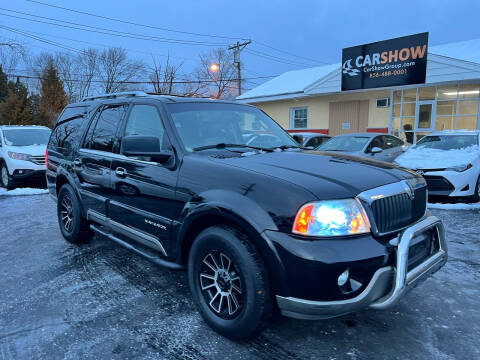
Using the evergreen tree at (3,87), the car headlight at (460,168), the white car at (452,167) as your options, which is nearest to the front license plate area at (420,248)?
the white car at (452,167)

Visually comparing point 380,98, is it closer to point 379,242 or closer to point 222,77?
point 379,242

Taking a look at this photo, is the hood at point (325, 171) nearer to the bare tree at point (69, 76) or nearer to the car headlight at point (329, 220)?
the car headlight at point (329, 220)

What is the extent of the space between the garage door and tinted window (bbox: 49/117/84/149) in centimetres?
1438

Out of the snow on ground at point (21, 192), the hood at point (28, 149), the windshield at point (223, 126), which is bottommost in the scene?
the snow on ground at point (21, 192)

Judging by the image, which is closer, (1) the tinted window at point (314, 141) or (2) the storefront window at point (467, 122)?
(1) the tinted window at point (314, 141)

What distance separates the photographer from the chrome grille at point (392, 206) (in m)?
2.31

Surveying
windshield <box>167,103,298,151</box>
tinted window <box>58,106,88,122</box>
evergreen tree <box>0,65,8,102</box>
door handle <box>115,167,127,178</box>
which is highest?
evergreen tree <box>0,65,8,102</box>

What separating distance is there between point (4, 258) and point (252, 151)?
3.50 metres

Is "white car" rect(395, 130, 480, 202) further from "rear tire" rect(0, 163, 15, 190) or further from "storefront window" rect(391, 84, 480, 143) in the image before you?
"rear tire" rect(0, 163, 15, 190)

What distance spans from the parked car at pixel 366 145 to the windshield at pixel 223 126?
5.98 metres

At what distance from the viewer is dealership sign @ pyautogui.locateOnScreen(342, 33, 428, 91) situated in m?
13.3

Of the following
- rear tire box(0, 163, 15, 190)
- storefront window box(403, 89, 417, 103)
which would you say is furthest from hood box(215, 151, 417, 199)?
storefront window box(403, 89, 417, 103)

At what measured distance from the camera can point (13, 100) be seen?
30.0m

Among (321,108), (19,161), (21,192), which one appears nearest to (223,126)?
(21,192)
